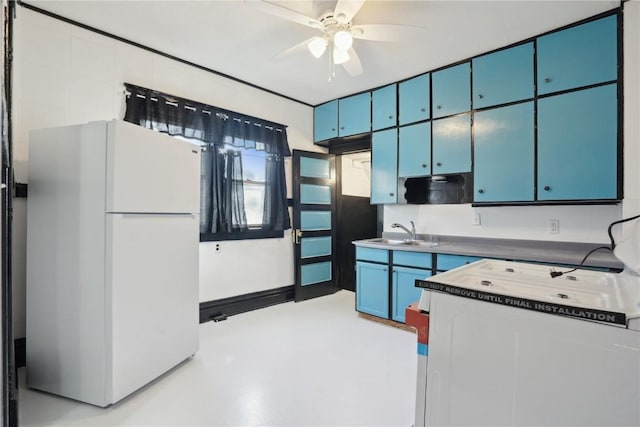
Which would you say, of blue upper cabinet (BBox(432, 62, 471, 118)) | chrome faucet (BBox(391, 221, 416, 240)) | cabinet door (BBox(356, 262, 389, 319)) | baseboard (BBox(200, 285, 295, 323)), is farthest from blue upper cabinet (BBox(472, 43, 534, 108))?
baseboard (BBox(200, 285, 295, 323))

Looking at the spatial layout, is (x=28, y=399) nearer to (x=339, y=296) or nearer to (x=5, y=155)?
(x=5, y=155)

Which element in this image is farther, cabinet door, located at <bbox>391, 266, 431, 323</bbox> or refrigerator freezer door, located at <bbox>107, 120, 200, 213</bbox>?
cabinet door, located at <bbox>391, 266, 431, 323</bbox>

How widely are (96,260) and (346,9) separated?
217cm

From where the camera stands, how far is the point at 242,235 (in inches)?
143

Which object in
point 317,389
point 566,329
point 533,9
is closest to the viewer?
point 566,329

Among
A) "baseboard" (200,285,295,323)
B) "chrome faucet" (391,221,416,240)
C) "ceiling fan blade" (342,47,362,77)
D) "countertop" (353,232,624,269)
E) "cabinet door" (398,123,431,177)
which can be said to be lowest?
"baseboard" (200,285,295,323)

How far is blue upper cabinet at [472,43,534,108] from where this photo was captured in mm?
2660

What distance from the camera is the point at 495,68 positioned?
111 inches

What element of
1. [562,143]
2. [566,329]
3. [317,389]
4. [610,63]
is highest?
[610,63]

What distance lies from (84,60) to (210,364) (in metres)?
2.66

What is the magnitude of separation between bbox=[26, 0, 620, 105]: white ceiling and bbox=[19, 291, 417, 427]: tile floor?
2457 millimetres

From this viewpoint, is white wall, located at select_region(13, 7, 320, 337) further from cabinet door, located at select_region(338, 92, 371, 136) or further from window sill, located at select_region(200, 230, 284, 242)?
cabinet door, located at select_region(338, 92, 371, 136)

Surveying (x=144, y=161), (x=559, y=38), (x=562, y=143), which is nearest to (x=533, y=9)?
(x=559, y=38)

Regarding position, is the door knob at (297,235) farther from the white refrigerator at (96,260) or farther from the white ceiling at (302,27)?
the white refrigerator at (96,260)
